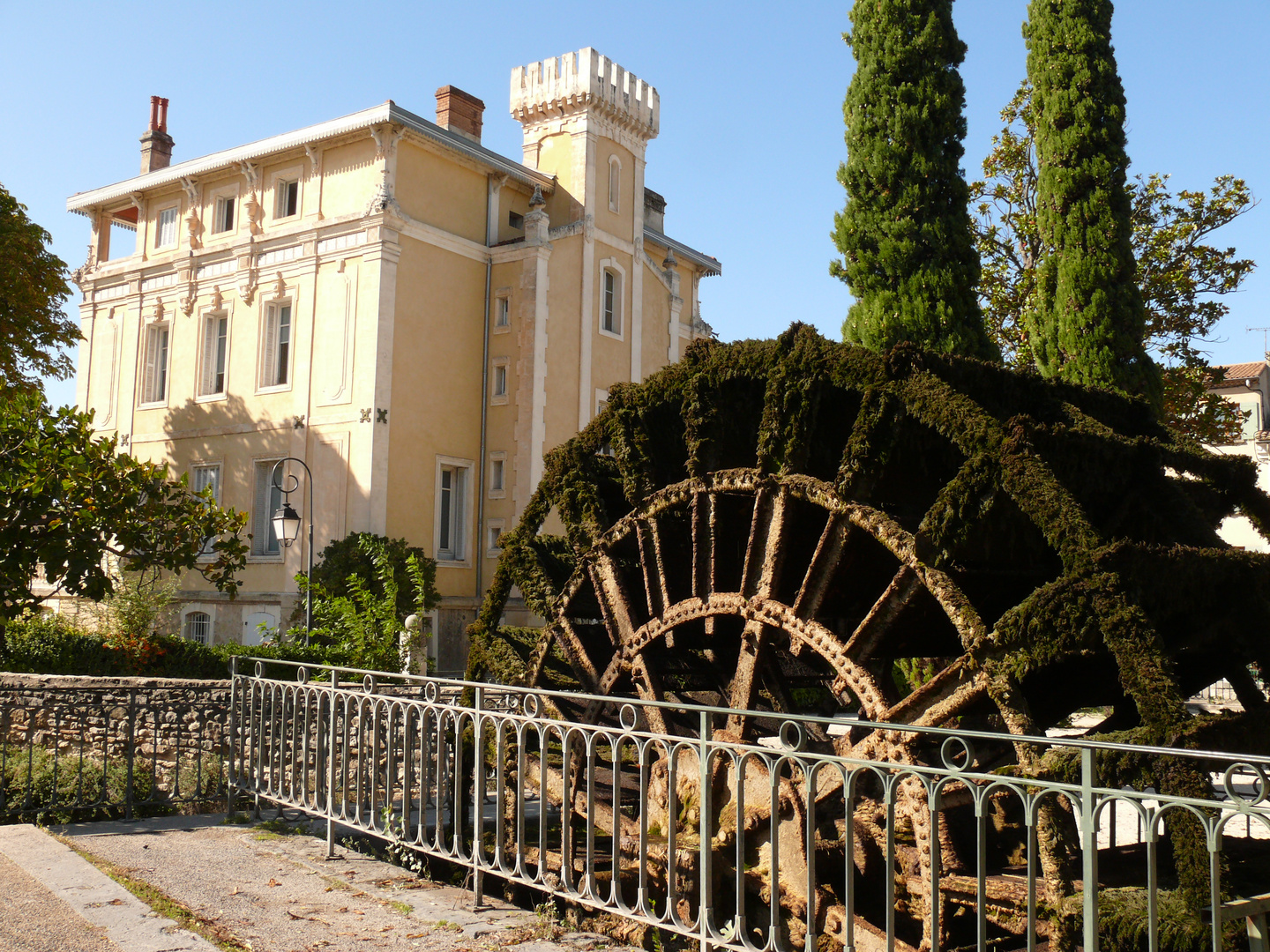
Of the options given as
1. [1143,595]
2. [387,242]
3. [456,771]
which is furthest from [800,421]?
[387,242]

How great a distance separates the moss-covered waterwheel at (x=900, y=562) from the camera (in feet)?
16.0

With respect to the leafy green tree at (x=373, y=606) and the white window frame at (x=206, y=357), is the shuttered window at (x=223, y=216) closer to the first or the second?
the white window frame at (x=206, y=357)

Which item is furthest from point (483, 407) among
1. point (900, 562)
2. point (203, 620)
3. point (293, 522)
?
point (900, 562)

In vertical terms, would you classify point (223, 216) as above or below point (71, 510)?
above

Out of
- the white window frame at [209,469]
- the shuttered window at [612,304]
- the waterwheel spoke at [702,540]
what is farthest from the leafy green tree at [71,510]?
the shuttered window at [612,304]

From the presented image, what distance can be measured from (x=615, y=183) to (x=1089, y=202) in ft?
42.4

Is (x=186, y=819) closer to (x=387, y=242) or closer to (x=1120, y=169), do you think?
(x=1120, y=169)

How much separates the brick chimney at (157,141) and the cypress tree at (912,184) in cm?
1977

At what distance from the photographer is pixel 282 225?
2302 cm

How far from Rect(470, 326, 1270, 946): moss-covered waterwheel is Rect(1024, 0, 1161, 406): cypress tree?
7.05 meters

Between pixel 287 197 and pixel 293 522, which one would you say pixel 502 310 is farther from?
pixel 293 522

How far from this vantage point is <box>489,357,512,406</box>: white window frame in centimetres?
2294

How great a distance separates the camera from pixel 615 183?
24.9 metres

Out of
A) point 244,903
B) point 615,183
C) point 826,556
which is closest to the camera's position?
point 244,903
